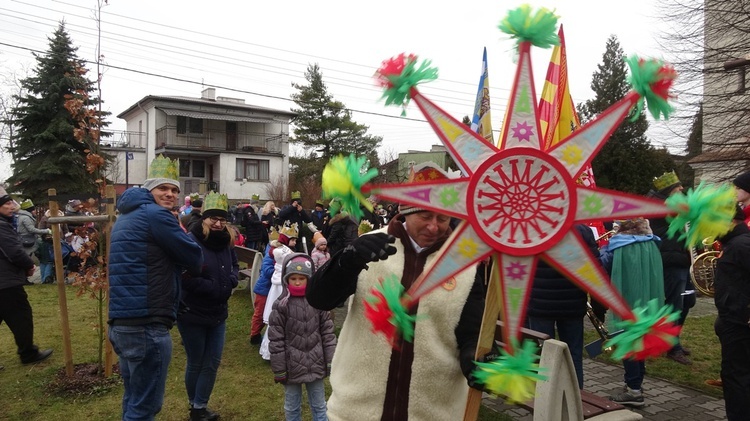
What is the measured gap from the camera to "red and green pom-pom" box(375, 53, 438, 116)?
1.74m

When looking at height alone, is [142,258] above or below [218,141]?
below

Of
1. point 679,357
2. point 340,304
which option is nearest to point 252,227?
point 679,357

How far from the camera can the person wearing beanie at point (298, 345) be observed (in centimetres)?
394

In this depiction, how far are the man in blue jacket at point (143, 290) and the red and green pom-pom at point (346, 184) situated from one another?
7.00 feet

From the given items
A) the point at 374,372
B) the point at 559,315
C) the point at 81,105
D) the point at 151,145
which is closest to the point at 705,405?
the point at 559,315

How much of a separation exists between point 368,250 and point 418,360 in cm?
50

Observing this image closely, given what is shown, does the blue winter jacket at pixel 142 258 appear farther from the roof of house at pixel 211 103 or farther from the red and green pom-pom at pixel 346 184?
the roof of house at pixel 211 103

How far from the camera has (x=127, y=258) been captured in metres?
3.40

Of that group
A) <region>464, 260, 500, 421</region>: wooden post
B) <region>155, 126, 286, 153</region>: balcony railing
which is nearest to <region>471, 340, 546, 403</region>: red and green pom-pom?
<region>464, 260, 500, 421</region>: wooden post

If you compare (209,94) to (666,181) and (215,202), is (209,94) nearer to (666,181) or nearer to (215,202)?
(215,202)

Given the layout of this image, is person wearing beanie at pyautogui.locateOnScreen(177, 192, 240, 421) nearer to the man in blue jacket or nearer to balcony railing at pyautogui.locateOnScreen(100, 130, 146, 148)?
the man in blue jacket

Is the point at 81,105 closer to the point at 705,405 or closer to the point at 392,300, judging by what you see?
the point at 392,300

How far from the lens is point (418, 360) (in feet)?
6.46

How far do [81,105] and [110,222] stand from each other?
1.26 metres
